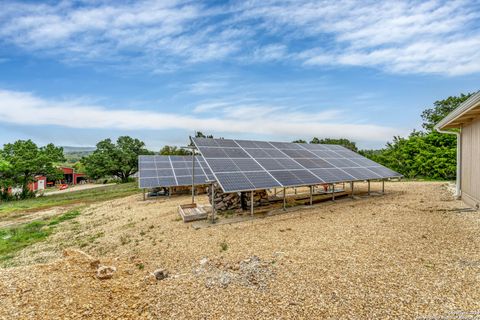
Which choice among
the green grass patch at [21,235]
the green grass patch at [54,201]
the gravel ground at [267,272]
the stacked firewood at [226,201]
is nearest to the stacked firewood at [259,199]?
the stacked firewood at [226,201]

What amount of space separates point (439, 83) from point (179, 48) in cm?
1861

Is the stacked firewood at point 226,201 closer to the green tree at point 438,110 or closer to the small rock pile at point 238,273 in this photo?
the small rock pile at point 238,273

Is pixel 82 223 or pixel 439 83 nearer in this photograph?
pixel 82 223

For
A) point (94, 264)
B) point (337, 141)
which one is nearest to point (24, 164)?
point (94, 264)

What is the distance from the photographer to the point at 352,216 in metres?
9.06

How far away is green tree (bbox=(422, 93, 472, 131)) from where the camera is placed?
94.3 ft

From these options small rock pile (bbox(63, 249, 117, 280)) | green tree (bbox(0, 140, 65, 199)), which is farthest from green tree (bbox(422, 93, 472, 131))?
green tree (bbox(0, 140, 65, 199))

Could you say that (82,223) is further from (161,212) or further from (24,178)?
(24,178)

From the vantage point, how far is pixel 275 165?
11.2 m

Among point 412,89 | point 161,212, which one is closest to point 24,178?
point 161,212

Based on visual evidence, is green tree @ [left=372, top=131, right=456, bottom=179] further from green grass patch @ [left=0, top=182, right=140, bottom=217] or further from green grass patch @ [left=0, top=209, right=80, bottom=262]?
green grass patch @ [left=0, top=209, right=80, bottom=262]

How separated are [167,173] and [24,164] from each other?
1800 centimetres

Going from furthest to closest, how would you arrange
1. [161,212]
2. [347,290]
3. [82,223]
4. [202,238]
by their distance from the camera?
1. [161,212]
2. [82,223]
3. [202,238]
4. [347,290]

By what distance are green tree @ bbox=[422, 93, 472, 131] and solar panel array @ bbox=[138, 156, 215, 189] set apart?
29.9m
